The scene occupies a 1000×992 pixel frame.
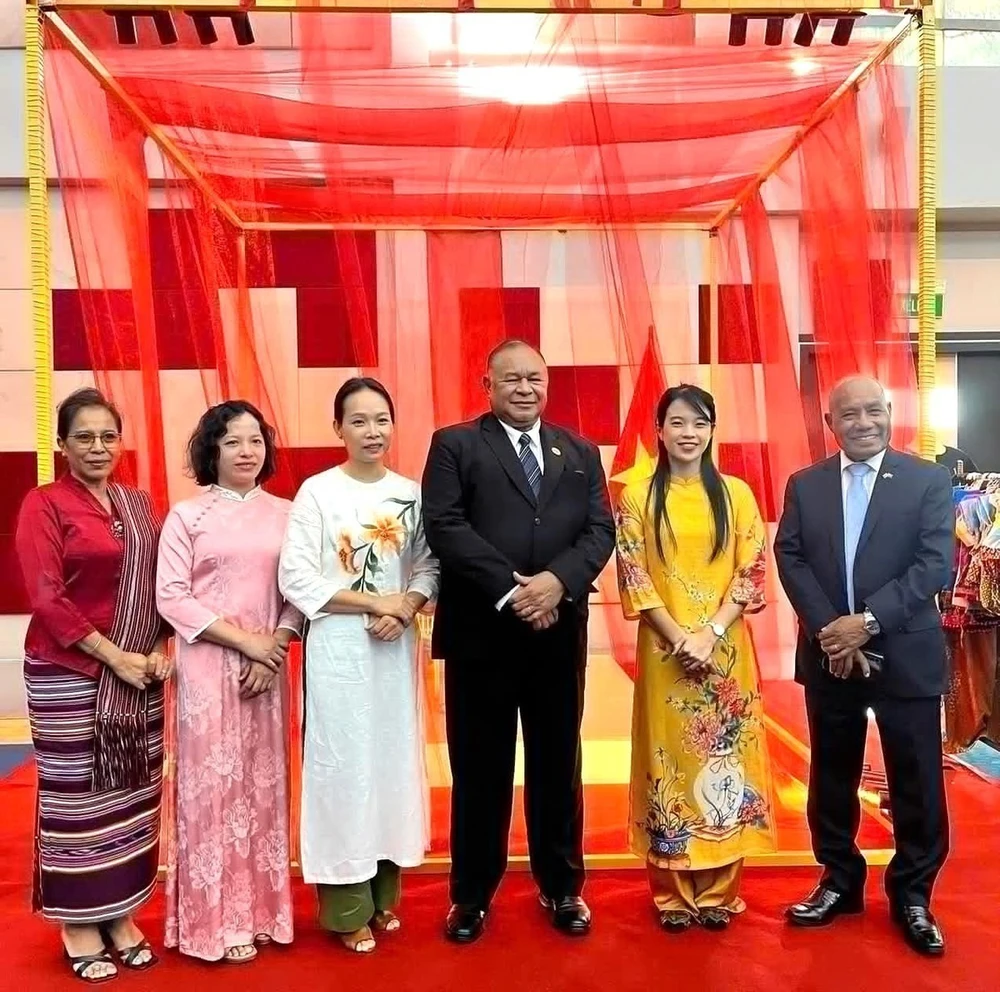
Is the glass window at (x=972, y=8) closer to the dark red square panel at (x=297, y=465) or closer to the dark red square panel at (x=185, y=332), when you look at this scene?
the dark red square panel at (x=297, y=465)

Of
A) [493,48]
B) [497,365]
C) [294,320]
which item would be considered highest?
[493,48]

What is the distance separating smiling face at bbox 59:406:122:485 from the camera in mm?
1903

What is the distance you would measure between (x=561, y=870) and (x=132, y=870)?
0.94m

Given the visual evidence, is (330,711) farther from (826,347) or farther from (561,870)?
(826,347)

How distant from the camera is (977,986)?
6.00ft

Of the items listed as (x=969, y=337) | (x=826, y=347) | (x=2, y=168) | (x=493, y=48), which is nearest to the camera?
(x=493, y=48)

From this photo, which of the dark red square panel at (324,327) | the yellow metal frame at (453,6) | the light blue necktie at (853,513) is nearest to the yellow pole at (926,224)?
the yellow metal frame at (453,6)

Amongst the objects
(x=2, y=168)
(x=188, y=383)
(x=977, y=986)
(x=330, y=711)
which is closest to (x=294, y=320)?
(x=188, y=383)

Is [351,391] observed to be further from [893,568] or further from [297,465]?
[893,568]

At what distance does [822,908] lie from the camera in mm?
2084

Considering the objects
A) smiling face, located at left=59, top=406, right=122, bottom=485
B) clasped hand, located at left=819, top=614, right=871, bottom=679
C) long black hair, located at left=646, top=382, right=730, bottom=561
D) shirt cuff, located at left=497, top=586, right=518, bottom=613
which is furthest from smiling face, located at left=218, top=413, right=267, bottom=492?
clasped hand, located at left=819, top=614, right=871, bottom=679

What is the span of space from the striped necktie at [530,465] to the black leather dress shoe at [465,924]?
95 cm

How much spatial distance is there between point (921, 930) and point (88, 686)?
1.85 metres

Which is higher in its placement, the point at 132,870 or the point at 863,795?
the point at 132,870
